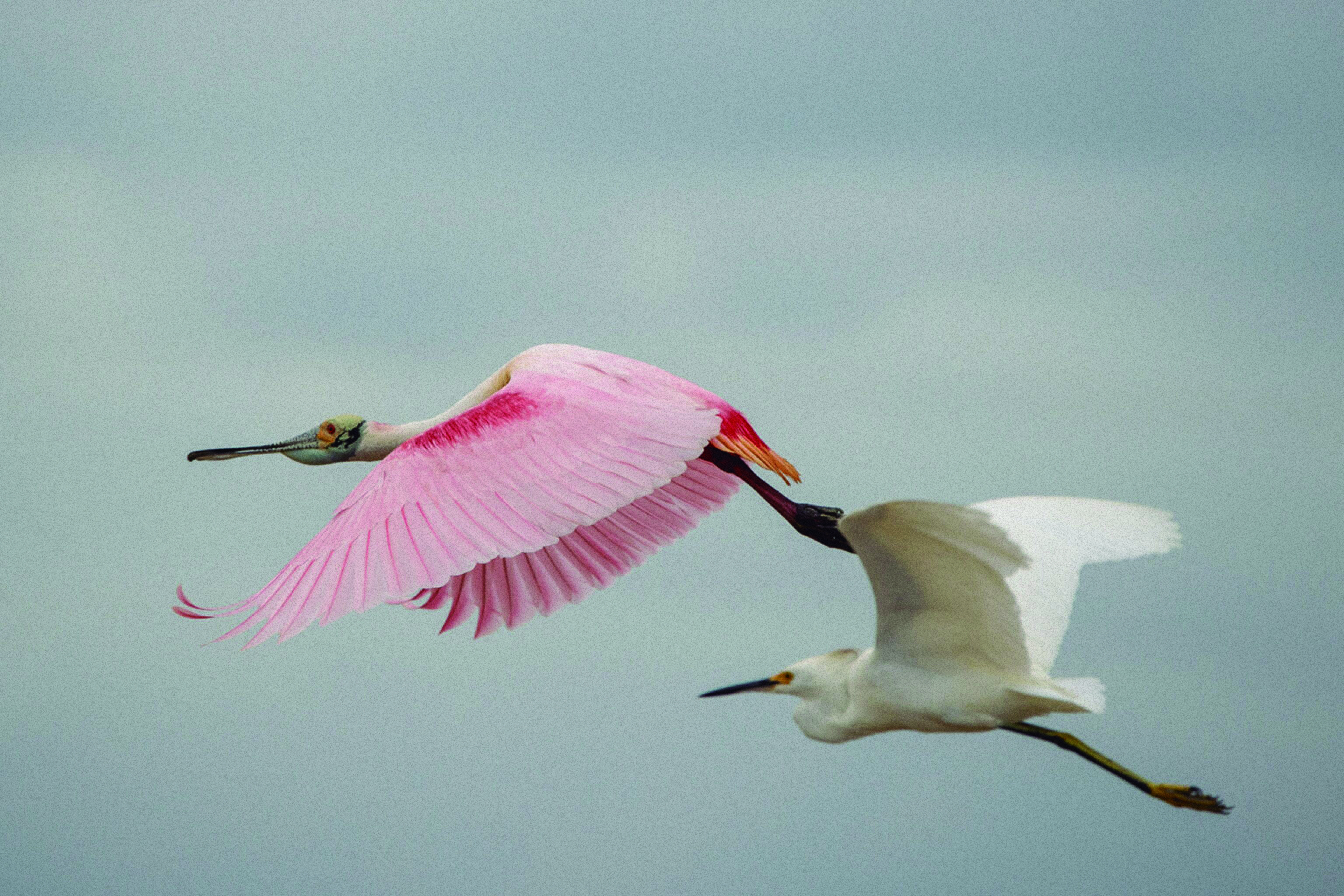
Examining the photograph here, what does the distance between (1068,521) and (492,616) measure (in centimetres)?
339

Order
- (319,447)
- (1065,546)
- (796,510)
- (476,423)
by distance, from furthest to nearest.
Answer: (319,447) < (796,510) < (476,423) < (1065,546)

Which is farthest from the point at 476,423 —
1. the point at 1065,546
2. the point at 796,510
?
the point at 1065,546

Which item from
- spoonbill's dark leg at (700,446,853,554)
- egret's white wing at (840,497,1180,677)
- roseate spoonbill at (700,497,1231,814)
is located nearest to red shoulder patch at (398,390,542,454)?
spoonbill's dark leg at (700,446,853,554)

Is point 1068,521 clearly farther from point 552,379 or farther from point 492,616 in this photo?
point 492,616

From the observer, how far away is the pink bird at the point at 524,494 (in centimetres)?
666

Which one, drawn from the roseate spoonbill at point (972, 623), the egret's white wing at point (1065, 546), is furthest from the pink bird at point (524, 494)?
the egret's white wing at point (1065, 546)

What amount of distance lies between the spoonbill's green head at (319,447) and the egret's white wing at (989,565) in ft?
13.1

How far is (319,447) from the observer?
8656mm

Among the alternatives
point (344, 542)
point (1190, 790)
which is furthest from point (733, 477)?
point (1190, 790)

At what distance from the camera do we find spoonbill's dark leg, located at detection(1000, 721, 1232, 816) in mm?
5324

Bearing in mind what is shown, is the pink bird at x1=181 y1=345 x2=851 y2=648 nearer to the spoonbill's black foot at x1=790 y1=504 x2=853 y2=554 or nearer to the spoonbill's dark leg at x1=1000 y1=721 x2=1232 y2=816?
the spoonbill's black foot at x1=790 y1=504 x2=853 y2=554

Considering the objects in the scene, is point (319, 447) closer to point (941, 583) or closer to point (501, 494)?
point (501, 494)

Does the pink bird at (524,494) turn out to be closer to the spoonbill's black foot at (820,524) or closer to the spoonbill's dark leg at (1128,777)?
the spoonbill's black foot at (820,524)

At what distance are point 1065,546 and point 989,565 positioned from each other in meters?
1.01
